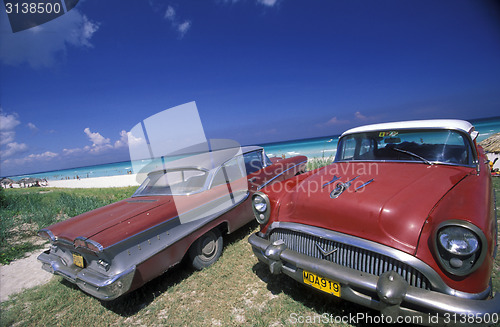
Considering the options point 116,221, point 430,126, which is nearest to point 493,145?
point 430,126

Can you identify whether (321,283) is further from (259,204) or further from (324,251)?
(259,204)

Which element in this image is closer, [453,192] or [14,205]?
[453,192]

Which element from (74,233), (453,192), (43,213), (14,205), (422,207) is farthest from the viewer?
(14,205)

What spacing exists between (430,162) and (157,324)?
3796 millimetres

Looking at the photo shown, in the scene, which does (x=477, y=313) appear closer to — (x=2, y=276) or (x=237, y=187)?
(x=237, y=187)

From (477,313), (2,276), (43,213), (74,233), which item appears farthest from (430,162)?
(43,213)

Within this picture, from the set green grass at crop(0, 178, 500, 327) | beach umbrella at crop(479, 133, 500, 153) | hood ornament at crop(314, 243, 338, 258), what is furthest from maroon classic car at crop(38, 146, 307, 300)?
beach umbrella at crop(479, 133, 500, 153)

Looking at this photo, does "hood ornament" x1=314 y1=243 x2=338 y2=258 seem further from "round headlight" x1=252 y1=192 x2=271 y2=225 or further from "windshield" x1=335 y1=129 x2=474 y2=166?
"windshield" x1=335 y1=129 x2=474 y2=166

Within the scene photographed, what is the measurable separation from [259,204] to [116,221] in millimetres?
1817

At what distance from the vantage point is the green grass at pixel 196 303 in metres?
2.57

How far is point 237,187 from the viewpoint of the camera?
165 inches

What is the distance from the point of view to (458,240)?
169cm

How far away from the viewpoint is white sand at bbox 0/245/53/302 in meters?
3.69

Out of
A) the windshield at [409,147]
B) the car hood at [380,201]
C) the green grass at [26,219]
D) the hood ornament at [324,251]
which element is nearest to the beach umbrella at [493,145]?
the windshield at [409,147]
